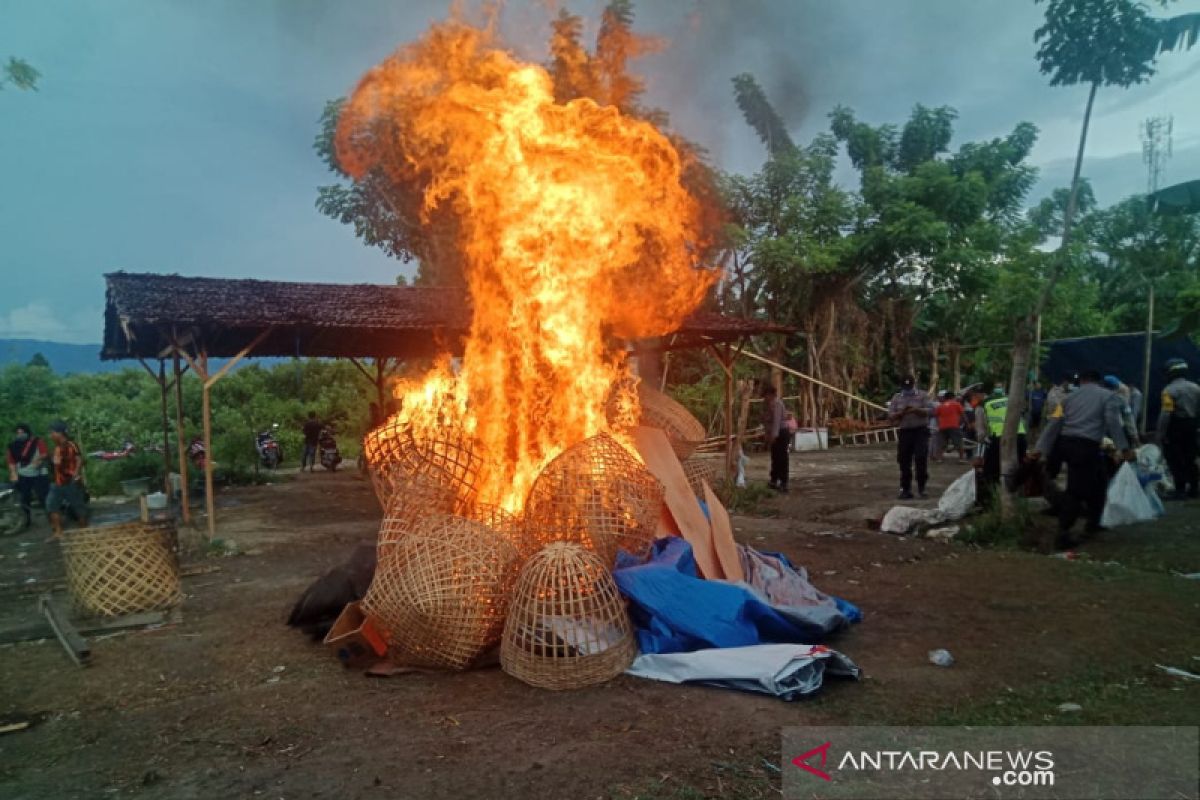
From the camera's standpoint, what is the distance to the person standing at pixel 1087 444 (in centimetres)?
812

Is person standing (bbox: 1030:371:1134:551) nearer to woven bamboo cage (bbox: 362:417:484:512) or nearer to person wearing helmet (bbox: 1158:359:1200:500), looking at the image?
person wearing helmet (bbox: 1158:359:1200:500)

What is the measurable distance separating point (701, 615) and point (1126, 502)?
620 cm

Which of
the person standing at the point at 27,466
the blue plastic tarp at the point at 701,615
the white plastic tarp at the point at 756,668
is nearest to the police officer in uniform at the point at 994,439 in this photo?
the blue plastic tarp at the point at 701,615

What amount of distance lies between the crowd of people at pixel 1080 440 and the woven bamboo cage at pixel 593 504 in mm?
5371

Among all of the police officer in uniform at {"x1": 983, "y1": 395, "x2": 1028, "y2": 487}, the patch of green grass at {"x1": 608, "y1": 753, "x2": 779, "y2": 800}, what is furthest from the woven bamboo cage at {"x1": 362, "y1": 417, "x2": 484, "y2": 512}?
the police officer in uniform at {"x1": 983, "y1": 395, "x2": 1028, "y2": 487}

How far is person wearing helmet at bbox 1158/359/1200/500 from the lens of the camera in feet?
34.3

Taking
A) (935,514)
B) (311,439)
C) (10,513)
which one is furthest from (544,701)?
(311,439)

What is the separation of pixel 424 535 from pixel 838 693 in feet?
9.26

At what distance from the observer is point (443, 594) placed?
4863 mm

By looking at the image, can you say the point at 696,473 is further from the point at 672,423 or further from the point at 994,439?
the point at 994,439

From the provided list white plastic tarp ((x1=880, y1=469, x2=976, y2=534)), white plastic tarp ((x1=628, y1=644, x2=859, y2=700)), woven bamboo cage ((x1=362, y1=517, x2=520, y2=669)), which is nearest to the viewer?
white plastic tarp ((x1=628, y1=644, x2=859, y2=700))

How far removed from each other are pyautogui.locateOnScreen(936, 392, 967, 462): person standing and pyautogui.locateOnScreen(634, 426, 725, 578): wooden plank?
36.3 feet

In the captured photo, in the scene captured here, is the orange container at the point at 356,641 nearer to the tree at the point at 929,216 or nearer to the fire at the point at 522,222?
the fire at the point at 522,222

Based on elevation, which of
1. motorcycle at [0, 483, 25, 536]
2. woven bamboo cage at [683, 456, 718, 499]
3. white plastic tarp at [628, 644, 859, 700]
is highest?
woven bamboo cage at [683, 456, 718, 499]
